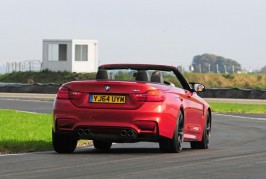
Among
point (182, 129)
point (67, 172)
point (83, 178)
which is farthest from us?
point (182, 129)

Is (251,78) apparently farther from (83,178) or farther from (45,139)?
(83,178)

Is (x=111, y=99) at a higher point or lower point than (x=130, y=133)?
higher

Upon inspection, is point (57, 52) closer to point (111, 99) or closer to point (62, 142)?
point (62, 142)

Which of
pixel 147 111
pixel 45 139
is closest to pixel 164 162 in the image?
pixel 147 111

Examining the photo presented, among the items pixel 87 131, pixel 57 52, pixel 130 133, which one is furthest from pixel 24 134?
pixel 57 52

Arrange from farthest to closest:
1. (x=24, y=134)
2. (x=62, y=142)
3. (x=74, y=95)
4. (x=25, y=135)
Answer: (x=24, y=134) < (x=25, y=135) < (x=62, y=142) < (x=74, y=95)

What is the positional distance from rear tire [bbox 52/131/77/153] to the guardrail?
40.3 meters

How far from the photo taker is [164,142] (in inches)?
557

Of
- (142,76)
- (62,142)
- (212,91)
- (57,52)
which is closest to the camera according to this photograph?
(62,142)

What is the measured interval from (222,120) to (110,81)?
54.5 ft

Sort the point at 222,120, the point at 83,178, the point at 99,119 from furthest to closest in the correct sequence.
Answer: the point at 222,120 → the point at 99,119 → the point at 83,178

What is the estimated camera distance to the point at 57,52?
79.0 meters

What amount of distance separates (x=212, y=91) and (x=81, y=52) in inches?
940

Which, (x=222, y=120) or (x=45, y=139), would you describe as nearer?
(x=45, y=139)
